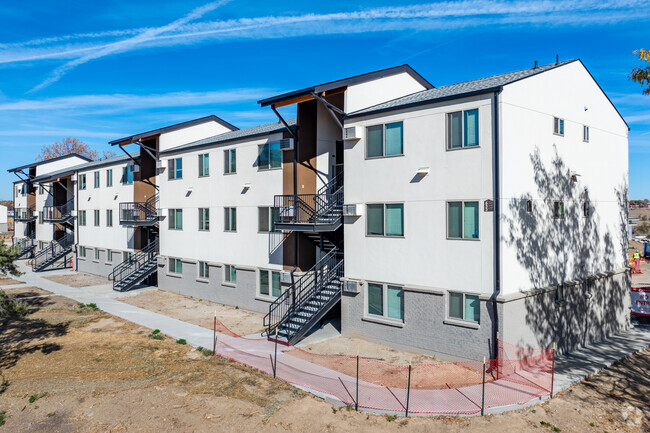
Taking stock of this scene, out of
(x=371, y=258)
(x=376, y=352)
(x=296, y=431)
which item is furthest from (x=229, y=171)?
(x=296, y=431)

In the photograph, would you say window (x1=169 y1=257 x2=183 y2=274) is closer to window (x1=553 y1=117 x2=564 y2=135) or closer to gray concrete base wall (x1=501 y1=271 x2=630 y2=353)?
gray concrete base wall (x1=501 y1=271 x2=630 y2=353)

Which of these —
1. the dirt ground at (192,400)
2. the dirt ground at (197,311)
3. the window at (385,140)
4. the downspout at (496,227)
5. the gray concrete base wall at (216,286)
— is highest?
the window at (385,140)

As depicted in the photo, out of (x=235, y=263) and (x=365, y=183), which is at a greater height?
(x=365, y=183)

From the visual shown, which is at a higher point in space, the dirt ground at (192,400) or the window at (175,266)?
the window at (175,266)

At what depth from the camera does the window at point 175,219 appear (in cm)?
2887

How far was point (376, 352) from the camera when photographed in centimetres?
1662

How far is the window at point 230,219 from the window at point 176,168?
16.7 feet

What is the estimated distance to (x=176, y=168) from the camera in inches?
1146

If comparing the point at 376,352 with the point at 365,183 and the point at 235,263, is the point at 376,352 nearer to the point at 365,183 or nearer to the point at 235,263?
the point at 365,183

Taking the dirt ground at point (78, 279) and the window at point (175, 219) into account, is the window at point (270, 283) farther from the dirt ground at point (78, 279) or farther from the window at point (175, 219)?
the dirt ground at point (78, 279)

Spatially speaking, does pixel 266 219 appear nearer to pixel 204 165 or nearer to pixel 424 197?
pixel 204 165

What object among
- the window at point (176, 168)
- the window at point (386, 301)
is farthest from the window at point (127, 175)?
the window at point (386, 301)

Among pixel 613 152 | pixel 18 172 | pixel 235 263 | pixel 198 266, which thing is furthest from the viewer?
pixel 18 172

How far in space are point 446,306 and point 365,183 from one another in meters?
5.45
